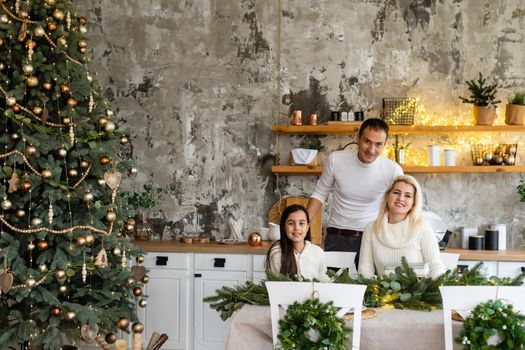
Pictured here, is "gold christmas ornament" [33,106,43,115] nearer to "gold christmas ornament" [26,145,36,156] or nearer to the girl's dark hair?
"gold christmas ornament" [26,145,36,156]

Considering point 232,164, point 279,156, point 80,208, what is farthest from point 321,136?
point 80,208

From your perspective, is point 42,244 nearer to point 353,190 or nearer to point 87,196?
point 87,196

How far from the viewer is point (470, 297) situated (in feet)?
8.18

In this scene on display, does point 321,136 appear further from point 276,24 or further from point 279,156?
point 276,24

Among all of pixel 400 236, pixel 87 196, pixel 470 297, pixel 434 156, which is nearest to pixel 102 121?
pixel 87 196

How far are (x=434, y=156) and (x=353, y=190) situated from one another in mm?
1420

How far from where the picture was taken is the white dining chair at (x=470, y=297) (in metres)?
2.47

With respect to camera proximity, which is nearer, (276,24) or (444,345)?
(444,345)

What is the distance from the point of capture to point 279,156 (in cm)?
572

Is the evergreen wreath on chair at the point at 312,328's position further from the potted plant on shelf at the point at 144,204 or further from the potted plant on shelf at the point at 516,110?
the potted plant on shelf at the point at 516,110

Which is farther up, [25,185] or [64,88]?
[64,88]

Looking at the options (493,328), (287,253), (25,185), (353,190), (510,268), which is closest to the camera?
(493,328)

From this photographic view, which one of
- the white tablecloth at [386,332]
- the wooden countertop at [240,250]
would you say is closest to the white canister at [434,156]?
the wooden countertop at [240,250]

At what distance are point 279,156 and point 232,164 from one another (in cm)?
44
